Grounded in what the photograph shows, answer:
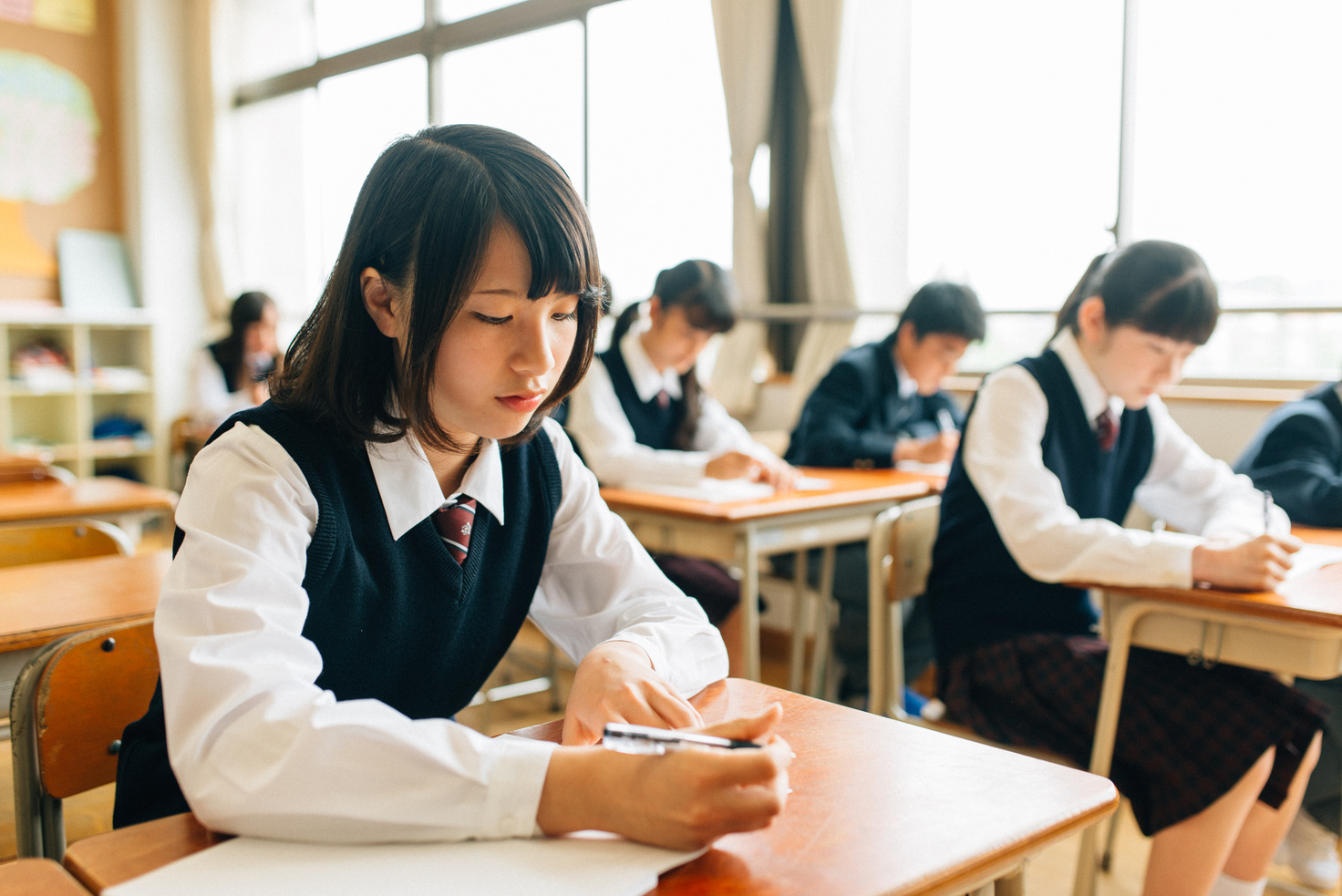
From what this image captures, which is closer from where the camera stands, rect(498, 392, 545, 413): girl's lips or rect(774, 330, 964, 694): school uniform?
rect(498, 392, 545, 413): girl's lips

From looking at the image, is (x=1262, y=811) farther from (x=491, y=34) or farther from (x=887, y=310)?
(x=491, y=34)

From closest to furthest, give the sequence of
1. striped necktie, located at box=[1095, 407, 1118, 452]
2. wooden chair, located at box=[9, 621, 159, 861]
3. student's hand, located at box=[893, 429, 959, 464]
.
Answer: wooden chair, located at box=[9, 621, 159, 861], striped necktie, located at box=[1095, 407, 1118, 452], student's hand, located at box=[893, 429, 959, 464]

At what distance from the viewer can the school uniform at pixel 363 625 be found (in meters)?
0.65

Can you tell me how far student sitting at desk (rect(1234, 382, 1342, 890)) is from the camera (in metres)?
1.92

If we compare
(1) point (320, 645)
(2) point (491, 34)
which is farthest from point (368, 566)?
(2) point (491, 34)

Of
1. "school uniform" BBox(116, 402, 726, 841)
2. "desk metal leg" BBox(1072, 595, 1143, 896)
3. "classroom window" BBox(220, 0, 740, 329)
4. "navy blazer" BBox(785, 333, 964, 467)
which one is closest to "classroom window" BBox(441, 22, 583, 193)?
"classroom window" BBox(220, 0, 740, 329)

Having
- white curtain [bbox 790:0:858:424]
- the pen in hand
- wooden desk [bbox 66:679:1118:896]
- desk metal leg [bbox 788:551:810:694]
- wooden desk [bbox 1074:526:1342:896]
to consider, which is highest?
white curtain [bbox 790:0:858:424]

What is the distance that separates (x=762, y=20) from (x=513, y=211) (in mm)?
3132

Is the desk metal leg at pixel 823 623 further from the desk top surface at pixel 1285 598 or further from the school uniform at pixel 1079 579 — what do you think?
the desk top surface at pixel 1285 598

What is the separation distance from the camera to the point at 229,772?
0.66 m

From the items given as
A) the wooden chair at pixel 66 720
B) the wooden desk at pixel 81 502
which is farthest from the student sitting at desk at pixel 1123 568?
the wooden desk at pixel 81 502

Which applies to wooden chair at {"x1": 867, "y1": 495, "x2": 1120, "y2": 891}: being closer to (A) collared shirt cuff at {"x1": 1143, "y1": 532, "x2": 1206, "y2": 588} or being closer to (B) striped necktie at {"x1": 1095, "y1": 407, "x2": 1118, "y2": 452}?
(B) striped necktie at {"x1": 1095, "y1": 407, "x2": 1118, "y2": 452}

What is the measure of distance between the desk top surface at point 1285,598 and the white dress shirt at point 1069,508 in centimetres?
2

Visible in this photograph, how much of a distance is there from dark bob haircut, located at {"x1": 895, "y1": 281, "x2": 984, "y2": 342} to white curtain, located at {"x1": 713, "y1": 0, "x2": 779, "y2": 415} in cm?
95
